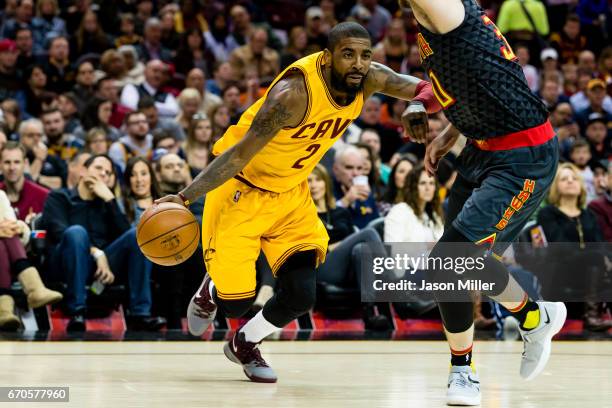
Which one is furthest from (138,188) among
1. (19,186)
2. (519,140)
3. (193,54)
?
(193,54)

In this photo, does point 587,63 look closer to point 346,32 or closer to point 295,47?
point 295,47

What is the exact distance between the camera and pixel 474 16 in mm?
5105

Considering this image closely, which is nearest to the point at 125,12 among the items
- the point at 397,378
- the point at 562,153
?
the point at 562,153

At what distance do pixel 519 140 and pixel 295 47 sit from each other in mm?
8980

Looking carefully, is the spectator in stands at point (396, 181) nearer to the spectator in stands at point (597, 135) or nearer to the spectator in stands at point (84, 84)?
the spectator in stands at point (597, 135)

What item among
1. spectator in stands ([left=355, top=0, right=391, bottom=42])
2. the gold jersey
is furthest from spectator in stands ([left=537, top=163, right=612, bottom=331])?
spectator in stands ([left=355, top=0, right=391, bottom=42])

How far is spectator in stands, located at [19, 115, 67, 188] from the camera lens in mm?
9938

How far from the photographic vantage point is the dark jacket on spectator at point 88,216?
28.6ft

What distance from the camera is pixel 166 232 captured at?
5.45m

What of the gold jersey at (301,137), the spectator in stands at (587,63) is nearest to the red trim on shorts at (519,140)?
the gold jersey at (301,137)

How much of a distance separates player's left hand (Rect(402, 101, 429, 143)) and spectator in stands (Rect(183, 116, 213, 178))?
5.30m

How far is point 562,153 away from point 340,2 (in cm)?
490

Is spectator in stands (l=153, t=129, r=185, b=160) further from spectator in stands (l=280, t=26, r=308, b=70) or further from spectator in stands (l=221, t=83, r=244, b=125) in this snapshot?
spectator in stands (l=280, t=26, r=308, b=70)

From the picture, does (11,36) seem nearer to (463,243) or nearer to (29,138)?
(29,138)
